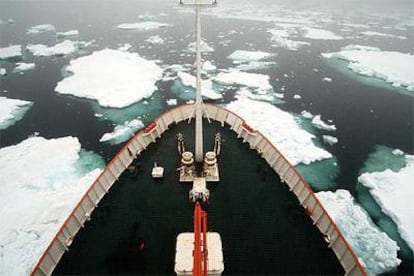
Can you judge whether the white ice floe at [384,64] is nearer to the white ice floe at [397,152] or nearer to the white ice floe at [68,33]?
the white ice floe at [397,152]

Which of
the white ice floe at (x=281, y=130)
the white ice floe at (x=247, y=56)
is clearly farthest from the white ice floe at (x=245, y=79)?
the white ice floe at (x=247, y=56)

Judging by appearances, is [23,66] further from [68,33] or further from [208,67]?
[208,67]

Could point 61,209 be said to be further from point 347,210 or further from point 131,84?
point 131,84

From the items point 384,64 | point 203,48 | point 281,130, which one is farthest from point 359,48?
point 281,130

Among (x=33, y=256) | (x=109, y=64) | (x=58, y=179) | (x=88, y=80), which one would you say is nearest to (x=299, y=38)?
(x=109, y=64)

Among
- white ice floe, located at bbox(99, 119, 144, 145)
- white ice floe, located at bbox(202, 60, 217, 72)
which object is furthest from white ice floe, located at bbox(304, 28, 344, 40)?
white ice floe, located at bbox(99, 119, 144, 145)

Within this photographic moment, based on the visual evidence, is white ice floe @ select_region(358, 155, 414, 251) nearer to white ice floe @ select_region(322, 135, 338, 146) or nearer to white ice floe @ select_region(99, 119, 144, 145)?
white ice floe @ select_region(322, 135, 338, 146)
